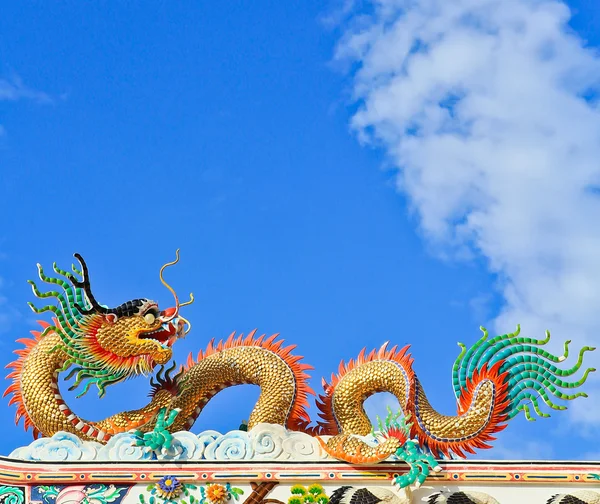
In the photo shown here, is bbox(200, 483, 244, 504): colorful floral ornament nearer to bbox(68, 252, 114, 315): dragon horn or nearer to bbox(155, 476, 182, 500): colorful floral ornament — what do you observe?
bbox(155, 476, 182, 500): colorful floral ornament

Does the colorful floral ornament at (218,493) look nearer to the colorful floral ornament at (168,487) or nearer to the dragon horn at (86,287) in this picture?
the colorful floral ornament at (168,487)

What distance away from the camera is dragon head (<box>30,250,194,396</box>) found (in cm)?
1539

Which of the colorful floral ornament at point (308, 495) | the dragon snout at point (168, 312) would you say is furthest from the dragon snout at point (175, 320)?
the colorful floral ornament at point (308, 495)

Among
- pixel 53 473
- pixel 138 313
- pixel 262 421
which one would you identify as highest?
pixel 138 313

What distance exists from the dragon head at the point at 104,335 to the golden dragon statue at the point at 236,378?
0.01 meters

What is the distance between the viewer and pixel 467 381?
1547cm

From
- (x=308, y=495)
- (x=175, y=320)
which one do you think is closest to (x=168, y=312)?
(x=175, y=320)

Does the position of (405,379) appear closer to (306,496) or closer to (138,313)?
(306,496)

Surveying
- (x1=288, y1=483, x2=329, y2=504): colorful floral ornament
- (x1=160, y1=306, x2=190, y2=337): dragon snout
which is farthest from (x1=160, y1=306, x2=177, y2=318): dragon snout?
(x1=288, y1=483, x2=329, y2=504): colorful floral ornament

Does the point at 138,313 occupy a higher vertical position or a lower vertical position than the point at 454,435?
higher

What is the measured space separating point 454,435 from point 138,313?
4.09 metres

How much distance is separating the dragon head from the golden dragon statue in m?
0.01

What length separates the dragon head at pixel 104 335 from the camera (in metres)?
15.4

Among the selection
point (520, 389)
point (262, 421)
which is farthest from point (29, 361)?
point (520, 389)
